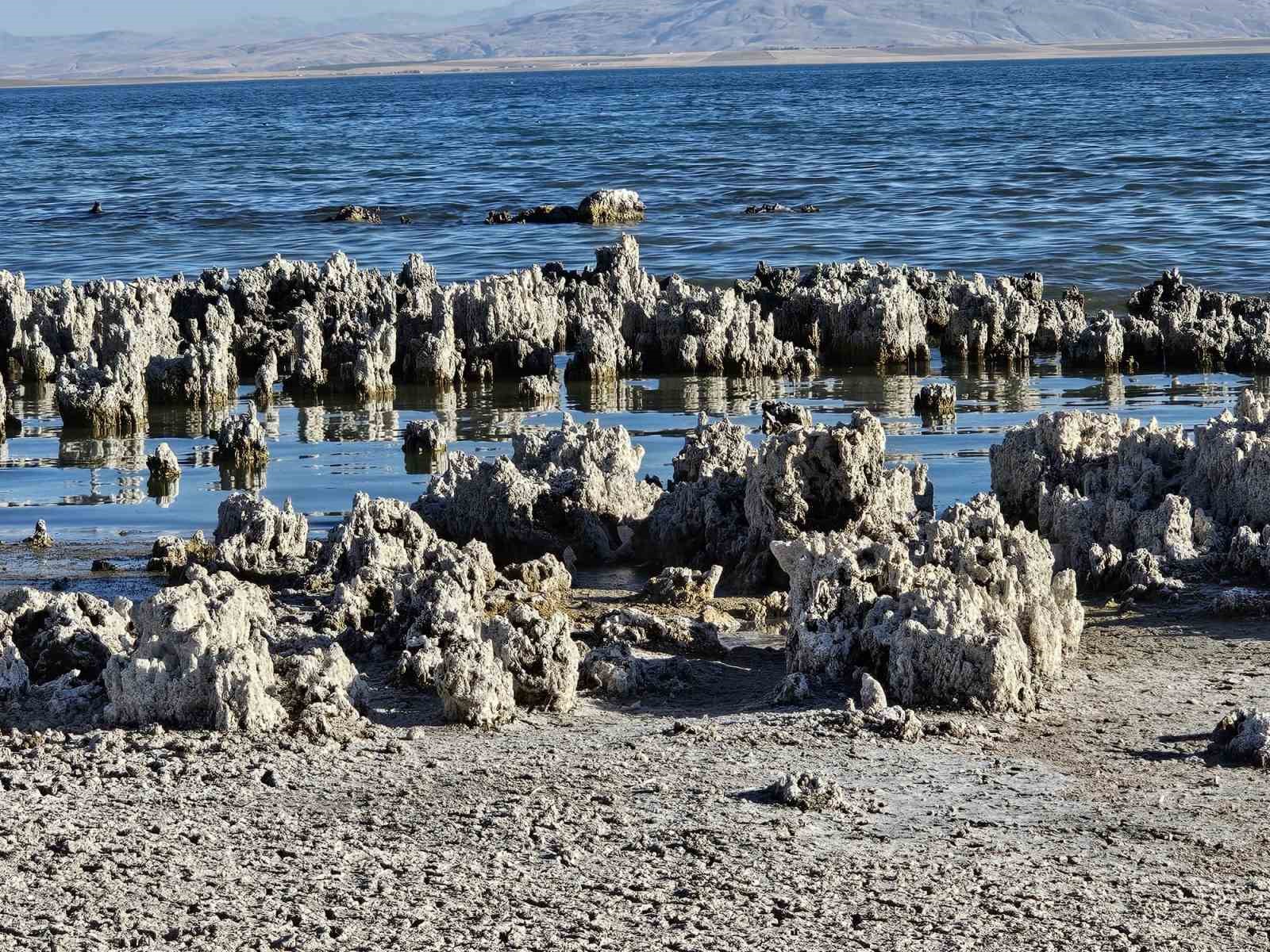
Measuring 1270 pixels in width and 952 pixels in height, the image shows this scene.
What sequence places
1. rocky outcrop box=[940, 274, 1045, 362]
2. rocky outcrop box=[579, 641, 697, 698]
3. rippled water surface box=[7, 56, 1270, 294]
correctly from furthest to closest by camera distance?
1. rippled water surface box=[7, 56, 1270, 294]
2. rocky outcrop box=[940, 274, 1045, 362]
3. rocky outcrop box=[579, 641, 697, 698]

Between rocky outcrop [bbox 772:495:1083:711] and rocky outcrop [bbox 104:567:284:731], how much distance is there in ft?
6.47

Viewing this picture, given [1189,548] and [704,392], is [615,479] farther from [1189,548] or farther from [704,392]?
[704,392]

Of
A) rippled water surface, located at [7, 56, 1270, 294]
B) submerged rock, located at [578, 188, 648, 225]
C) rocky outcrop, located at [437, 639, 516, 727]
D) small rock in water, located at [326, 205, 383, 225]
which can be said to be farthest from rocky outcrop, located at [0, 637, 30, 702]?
small rock in water, located at [326, 205, 383, 225]

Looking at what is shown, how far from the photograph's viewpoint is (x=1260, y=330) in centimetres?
1455

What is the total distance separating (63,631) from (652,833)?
278 centimetres

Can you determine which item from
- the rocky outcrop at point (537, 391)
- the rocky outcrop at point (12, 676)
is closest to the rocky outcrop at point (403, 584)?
the rocky outcrop at point (12, 676)

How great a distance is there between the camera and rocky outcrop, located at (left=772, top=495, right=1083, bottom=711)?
609 cm

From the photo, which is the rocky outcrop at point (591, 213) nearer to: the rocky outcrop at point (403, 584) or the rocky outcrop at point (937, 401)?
the rocky outcrop at point (937, 401)

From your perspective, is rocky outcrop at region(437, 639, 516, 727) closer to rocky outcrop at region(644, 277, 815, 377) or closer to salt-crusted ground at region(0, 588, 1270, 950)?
→ salt-crusted ground at region(0, 588, 1270, 950)

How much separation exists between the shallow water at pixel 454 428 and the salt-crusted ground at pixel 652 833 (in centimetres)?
362

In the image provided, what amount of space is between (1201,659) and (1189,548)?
1314 millimetres

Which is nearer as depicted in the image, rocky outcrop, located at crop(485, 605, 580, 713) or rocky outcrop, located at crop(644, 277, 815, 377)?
rocky outcrop, located at crop(485, 605, 580, 713)

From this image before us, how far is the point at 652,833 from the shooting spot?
4988 millimetres

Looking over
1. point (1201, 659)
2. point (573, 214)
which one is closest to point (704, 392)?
point (1201, 659)
